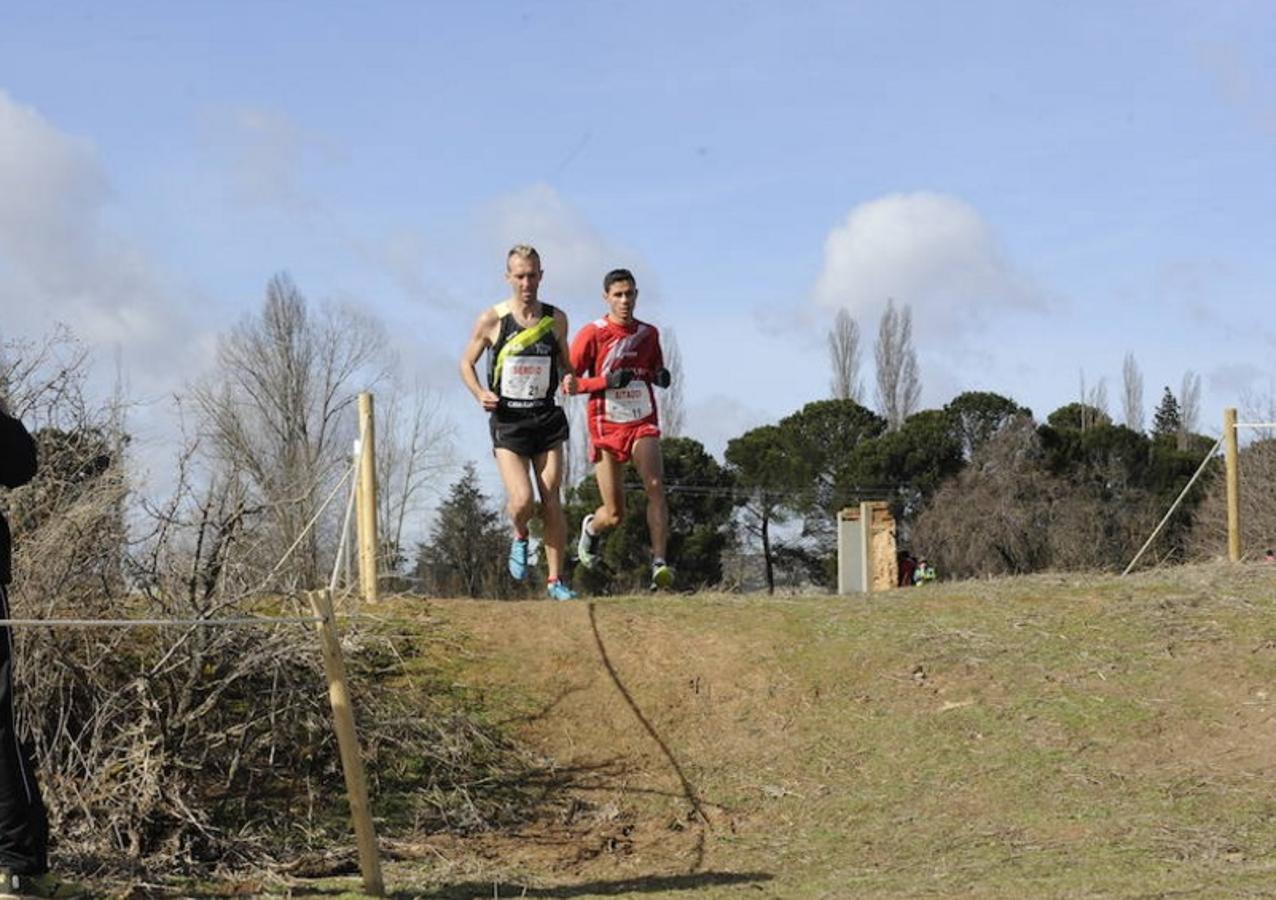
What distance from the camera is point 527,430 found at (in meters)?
9.94

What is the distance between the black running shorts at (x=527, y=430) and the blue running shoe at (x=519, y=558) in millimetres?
601

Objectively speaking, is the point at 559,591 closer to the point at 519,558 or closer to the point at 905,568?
the point at 519,558

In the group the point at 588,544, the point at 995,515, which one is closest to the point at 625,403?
the point at 588,544

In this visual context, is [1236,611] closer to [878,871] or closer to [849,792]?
[849,792]

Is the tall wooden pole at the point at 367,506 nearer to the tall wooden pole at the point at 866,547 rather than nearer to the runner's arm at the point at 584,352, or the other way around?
the runner's arm at the point at 584,352

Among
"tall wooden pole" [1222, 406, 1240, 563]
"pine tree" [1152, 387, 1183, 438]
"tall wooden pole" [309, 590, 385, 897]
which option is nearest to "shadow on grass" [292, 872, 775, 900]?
"tall wooden pole" [309, 590, 385, 897]

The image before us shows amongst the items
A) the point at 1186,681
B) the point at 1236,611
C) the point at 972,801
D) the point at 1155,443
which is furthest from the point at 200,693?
the point at 1155,443

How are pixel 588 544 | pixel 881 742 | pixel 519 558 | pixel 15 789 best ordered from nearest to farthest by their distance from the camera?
1. pixel 15 789
2. pixel 881 742
3. pixel 519 558
4. pixel 588 544

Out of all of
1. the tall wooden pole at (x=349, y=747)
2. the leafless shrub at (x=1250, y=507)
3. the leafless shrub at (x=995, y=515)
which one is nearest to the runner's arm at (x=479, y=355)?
the tall wooden pole at (x=349, y=747)

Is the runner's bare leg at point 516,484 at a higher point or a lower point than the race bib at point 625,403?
lower

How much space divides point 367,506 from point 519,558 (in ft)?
3.48

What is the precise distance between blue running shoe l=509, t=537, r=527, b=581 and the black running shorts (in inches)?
23.7

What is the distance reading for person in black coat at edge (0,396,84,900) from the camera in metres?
5.58

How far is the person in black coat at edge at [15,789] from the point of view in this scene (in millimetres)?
5578
